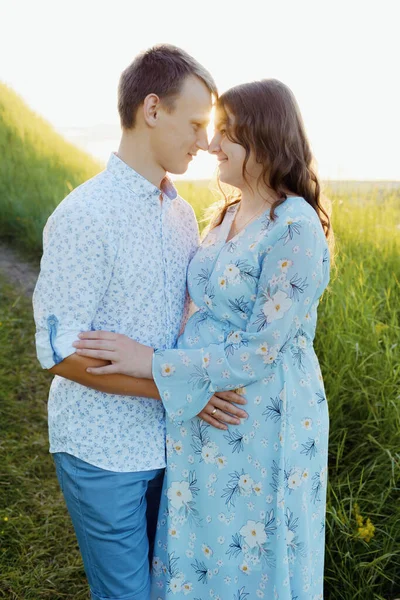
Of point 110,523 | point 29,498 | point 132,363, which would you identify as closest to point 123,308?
point 132,363

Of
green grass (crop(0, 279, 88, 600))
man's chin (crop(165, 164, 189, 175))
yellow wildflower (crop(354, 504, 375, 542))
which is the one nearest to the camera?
man's chin (crop(165, 164, 189, 175))

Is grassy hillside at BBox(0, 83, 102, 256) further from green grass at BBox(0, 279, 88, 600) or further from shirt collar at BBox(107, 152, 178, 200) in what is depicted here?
shirt collar at BBox(107, 152, 178, 200)

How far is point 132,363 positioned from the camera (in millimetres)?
1858

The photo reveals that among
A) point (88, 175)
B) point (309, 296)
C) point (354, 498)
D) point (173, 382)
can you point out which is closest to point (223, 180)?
point (309, 296)

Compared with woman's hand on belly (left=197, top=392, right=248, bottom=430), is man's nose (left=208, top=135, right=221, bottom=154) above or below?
above

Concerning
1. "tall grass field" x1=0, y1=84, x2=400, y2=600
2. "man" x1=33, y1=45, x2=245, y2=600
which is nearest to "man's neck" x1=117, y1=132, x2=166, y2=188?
"man" x1=33, y1=45, x2=245, y2=600

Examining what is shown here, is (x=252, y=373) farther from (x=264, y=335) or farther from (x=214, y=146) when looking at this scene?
(x=214, y=146)

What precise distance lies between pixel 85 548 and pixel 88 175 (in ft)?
17.1

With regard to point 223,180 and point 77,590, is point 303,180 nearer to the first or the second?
point 223,180

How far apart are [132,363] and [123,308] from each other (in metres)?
0.15

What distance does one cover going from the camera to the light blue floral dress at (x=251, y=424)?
182 cm

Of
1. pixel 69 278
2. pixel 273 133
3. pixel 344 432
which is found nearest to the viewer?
pixel 69 278

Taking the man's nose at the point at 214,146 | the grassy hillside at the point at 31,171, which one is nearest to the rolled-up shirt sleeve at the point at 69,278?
the man's nose at the point at 214,146

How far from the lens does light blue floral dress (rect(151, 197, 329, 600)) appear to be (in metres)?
1.82
